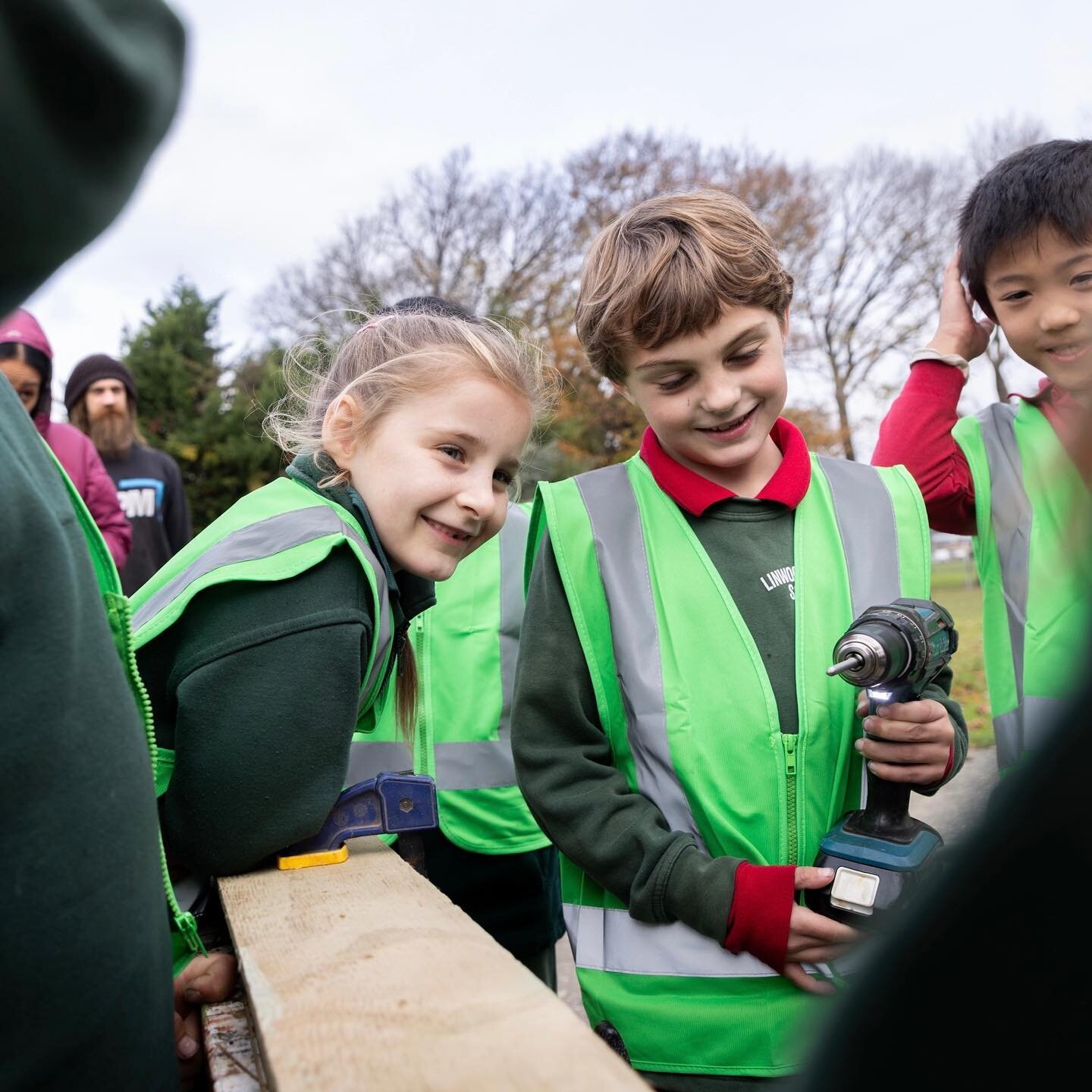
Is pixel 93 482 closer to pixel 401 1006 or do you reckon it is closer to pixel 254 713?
pixel 254 713

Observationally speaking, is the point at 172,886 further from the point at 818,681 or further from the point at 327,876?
the point at 818,681

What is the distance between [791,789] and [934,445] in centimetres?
116

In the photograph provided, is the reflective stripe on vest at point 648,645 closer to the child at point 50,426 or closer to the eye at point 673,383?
Answer: the eye at point 673,383

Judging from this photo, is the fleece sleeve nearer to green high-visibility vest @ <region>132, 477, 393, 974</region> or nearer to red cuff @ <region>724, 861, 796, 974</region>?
green high-visibility vest @ <region>132, 477, 393, 974</region>

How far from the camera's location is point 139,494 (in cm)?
725

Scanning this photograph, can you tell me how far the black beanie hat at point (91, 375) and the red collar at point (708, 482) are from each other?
236 inches

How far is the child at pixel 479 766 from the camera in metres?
2.77

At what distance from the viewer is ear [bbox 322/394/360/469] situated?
224cm

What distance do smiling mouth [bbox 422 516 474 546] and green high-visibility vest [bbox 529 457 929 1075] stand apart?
0.60ft

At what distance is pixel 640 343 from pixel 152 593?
1.08m

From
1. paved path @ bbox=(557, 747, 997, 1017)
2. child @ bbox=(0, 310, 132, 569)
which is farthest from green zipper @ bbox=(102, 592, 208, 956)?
child @ bbox=(0, 310, 132, 569)

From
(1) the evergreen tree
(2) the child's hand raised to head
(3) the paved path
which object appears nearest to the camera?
(3) the paved path

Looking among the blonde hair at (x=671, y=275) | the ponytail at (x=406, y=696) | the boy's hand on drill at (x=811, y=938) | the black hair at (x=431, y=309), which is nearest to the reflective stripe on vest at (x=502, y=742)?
the ponytail at (x=406, y=696)

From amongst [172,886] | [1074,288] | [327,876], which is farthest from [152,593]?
[1074,288]
